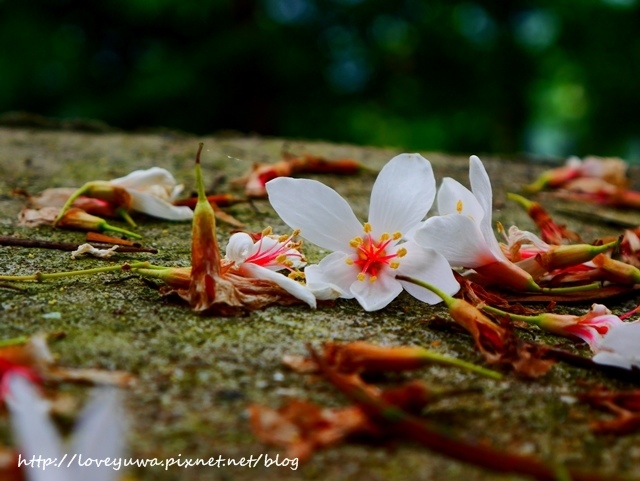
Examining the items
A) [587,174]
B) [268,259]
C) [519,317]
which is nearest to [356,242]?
[268,259]

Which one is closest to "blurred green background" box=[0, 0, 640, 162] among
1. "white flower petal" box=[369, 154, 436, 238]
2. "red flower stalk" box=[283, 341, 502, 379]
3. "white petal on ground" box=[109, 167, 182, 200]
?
"white petal on ground" box=[109, 167, 182, 200]

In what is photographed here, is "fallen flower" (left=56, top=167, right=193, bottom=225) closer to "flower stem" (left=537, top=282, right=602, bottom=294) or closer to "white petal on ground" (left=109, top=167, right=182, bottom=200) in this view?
"white petal on ground" (left=109, top=167, right=182, bottom=200)

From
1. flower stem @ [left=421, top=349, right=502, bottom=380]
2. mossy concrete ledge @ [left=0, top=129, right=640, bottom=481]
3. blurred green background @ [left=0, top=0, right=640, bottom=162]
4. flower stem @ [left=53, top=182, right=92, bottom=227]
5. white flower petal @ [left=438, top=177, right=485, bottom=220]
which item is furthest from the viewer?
blurred green background @ [left=0, top=0, right=640, bottom=162]

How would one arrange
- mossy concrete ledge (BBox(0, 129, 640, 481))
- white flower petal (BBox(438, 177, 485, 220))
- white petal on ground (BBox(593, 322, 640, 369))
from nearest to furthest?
mossy concrete ledge (BBox(0, 129, 640, 481)) → white petal on ground (BBox(593, 322, 640, 369)) → white flower petal (BBox(438, 177, 485, 220))

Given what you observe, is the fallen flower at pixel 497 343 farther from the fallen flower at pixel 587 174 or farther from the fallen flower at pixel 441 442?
the fallen flower at pixel 587 174

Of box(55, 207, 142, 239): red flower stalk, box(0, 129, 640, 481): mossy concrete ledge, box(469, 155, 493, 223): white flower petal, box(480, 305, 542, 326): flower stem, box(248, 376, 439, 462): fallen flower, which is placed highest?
box(469, 155, 493, 223): white flower petal

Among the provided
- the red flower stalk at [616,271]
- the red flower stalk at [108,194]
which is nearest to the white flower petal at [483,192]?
the red flower stalk at [616,271]
